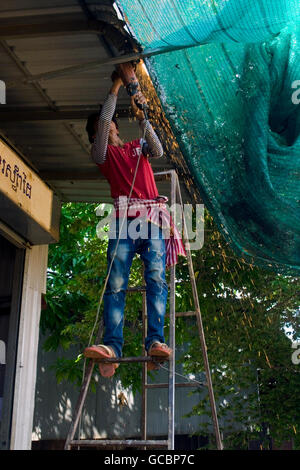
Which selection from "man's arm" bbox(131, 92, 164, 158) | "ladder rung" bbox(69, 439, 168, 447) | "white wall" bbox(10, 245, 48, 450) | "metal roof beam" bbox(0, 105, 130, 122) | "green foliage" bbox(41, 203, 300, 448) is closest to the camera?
"ladder rung" bbox(69, 439, 168, 447)

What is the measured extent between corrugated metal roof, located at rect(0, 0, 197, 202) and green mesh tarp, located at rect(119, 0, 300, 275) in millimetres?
604

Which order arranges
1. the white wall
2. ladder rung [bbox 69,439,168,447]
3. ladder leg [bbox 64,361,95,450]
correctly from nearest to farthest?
ladder rung [bbox 69,439,168,447]
ladder leg [bbox 64,361,95,450]
the white wall

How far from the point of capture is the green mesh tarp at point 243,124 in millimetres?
4031

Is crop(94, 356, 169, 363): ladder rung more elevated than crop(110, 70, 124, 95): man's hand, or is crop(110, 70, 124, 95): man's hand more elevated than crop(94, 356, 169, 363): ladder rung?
crop(110, 70, 124, 95): man's hand

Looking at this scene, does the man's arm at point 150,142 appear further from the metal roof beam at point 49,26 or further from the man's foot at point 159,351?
the man's foot at point 159,351

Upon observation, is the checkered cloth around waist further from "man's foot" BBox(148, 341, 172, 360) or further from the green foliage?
the green foliage

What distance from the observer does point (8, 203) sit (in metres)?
4.54

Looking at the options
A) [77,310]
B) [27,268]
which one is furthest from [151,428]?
[27,268]

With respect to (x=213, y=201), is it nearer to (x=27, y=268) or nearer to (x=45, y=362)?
(x=27, y=268)

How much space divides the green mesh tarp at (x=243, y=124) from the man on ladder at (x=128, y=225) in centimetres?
29

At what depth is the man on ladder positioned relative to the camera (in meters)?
3.87

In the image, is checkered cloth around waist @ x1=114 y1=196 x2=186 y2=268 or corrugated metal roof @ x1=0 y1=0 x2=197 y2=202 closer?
corrugated metal roof @ x1=0 y1=0 x2=197 y2=202

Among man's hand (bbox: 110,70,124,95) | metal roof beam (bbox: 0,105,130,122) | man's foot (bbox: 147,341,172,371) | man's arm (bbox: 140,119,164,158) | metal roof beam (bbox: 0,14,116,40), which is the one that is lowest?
man's foot (bbox: 147,341,172,371)

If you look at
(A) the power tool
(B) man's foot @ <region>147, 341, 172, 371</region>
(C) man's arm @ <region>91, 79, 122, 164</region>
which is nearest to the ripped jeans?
(B) man's foot @ <region>147, 341, 172, 371</region>
